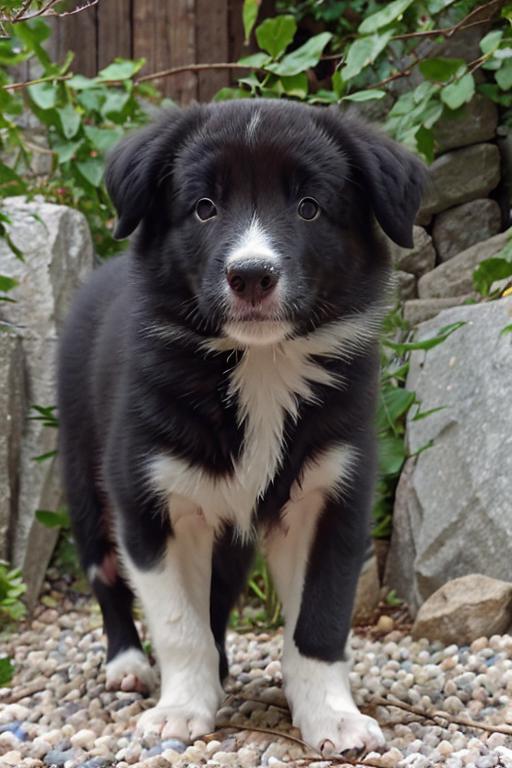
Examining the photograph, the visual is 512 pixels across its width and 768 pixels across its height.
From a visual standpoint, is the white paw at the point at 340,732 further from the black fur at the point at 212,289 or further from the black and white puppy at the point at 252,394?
the black fur at the point at 212,289

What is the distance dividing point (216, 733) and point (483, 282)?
239cm

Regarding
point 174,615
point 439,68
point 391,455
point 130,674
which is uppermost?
point 439,68

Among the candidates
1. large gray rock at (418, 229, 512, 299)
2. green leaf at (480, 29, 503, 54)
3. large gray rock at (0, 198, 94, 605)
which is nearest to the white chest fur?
green leaf at (480, 29, 503, 54)

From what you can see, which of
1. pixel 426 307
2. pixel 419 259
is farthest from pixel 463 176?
pixel 426 307

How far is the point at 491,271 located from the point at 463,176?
2034 mm

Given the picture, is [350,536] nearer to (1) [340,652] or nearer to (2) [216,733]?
(1) [340,652]

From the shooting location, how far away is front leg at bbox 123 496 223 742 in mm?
3260

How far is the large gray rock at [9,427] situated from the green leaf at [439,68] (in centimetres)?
208

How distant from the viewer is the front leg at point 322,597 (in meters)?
3.17

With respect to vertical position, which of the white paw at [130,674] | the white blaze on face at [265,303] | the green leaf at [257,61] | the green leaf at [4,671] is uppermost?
the green leaf at [257,61]

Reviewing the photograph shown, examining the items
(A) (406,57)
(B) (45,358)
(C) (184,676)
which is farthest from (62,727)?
(A) (406,57)

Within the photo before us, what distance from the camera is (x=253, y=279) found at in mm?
2777

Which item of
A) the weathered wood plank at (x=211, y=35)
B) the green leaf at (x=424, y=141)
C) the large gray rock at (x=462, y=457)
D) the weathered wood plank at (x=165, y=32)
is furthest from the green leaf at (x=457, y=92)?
the weathered wood plank at (x=165, y=32)

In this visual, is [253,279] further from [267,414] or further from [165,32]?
[165,32]
